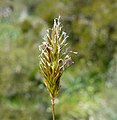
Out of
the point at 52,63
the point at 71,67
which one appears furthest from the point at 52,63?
the point at 71,67

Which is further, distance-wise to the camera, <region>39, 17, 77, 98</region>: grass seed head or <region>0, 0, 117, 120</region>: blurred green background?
<region>0, 0, 117, 120</region>: blurred green background

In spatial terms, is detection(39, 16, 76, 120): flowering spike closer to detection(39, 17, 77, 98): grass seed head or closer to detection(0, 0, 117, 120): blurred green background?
detection(39, 17, 77, 98): grass seed head

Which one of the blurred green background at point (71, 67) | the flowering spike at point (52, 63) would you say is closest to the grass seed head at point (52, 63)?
the flowering spike at point (52, 63)

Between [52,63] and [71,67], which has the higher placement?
[71,67]

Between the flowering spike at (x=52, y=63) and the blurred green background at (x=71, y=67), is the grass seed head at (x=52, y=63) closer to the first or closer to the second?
the flowering spike at (x=52, y=63)

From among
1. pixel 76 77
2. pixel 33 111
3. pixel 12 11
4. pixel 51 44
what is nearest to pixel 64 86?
pixel 76 77

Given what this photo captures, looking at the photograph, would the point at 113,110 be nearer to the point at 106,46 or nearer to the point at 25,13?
the point at 106,46

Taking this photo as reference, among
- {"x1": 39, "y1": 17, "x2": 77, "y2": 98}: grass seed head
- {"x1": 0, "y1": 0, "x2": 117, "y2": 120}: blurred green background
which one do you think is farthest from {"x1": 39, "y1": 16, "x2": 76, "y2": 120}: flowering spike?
{"x1": 0, "y1": 0, "x2": 117, "y2": 120}: blurred green background

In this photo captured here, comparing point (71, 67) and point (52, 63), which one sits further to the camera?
point (71, 67)

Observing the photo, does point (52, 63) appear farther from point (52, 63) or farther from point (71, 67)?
point (71, 67)
